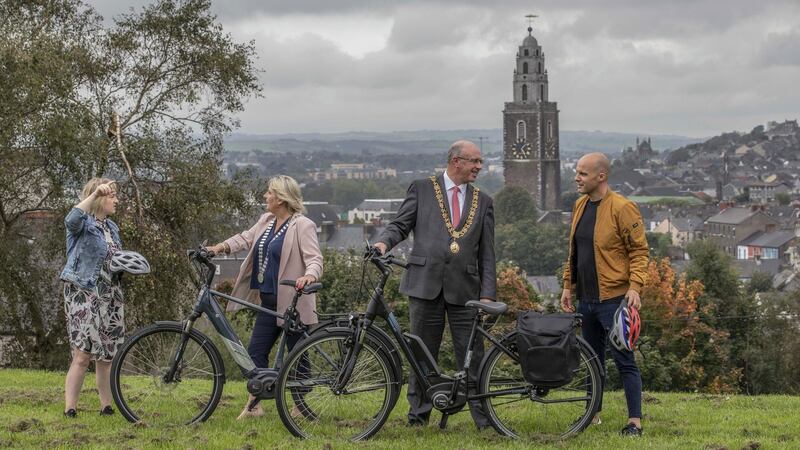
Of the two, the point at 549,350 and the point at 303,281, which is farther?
the point at 303,281

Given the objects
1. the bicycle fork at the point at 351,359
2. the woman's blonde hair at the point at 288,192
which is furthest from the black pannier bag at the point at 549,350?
the woman's blonde hair at the point at 288,192

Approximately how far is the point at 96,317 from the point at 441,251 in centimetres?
284

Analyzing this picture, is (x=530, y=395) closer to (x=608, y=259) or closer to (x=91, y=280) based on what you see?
(x=608, y=259)

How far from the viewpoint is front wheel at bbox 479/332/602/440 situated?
8789 millimetres

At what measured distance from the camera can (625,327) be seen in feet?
28.8

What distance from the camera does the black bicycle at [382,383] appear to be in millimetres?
8695

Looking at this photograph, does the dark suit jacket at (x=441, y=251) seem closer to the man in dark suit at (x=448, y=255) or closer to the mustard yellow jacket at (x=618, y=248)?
the man in dark suit at (x=448, y=255)

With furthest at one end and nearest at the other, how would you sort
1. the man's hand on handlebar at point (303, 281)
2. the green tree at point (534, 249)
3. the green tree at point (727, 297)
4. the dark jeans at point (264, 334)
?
the green tree at point (534, 249), the green tree at point (727, 297), the dark jeans at point (264, 334), the man's hand on handlebar at point (303, 281)

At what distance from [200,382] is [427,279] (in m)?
1.99

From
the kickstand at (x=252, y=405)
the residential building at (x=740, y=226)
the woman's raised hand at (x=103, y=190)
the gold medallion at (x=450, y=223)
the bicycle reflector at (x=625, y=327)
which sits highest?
the woman's raised hand at (x=103, y=190)

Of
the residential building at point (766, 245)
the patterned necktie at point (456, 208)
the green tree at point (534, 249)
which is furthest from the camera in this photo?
the residential building at point (766, 245)

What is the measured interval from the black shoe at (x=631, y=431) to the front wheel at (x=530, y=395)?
320 mm

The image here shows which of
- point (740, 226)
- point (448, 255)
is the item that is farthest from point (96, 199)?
point (740, 226)

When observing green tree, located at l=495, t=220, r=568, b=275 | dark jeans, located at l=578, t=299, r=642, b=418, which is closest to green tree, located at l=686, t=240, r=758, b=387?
dark jeans, located at l=578, t=299, r=642, b=418
